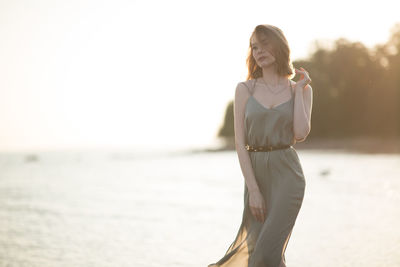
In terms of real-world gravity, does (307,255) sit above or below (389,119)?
above

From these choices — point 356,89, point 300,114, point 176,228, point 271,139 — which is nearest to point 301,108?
point 300,114

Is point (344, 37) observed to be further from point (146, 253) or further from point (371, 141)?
point (146, 253)

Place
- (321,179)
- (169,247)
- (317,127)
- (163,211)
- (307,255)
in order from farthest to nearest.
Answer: (317,127)
(321,179)
(163,211)
(169,247)
(307,255)

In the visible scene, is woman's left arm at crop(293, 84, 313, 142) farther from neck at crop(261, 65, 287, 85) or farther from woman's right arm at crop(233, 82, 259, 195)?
woman's right arm at crop(233, 82, 259, 195)

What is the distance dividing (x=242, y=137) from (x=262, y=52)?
1.98 ft

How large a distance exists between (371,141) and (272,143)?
2206 inches

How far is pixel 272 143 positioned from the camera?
3.40 m

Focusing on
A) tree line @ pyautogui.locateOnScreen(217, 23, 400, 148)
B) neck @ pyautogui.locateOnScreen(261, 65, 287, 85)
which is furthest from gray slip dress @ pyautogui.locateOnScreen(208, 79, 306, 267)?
tree line @ pyautogui.locateOnScreen(217, 23, 400, 148)

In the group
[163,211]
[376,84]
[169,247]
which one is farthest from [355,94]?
[169,247]

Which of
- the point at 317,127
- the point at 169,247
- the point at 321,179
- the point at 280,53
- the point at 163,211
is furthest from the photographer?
the point at 317,127

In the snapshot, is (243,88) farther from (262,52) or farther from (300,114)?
(300,114)

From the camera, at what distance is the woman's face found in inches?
131

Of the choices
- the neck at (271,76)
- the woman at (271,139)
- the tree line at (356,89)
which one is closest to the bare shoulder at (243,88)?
the woman at (271,139)

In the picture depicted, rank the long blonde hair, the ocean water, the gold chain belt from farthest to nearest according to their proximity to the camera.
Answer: the ocean water → the gold chain belt → the long blonde hair
